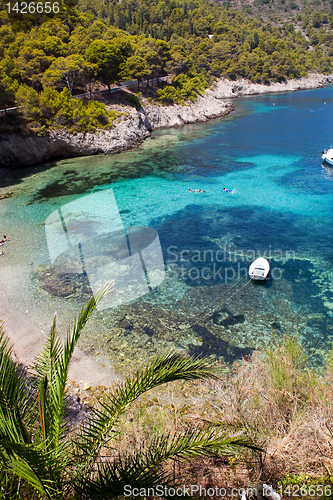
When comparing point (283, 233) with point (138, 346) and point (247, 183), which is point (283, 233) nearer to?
point (247, 183)

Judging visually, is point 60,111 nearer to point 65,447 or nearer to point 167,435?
point 167,435

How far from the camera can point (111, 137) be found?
4569 cm

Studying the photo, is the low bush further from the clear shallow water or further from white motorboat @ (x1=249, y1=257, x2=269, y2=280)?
white motorboat @ (x1=249, y1=257, x2=269, y2=280)

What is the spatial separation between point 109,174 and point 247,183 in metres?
16.4

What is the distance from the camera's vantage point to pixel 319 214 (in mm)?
27562

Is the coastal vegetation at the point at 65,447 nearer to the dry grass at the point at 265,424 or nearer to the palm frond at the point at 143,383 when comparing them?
the palm frond at the point at 143,383

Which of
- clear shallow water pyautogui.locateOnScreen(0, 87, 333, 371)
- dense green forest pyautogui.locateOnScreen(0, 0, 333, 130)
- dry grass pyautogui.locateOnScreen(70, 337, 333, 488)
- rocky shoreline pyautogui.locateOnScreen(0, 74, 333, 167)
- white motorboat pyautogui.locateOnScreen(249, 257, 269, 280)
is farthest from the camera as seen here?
dense green forest pyautogui.locateOnScreen(0, 0, 333, 130)

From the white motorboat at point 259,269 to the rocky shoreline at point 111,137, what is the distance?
33.1 meters

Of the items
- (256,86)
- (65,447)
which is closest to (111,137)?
(65,447)

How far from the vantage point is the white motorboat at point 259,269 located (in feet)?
60.5

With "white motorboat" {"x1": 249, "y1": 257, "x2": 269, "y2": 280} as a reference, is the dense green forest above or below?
above

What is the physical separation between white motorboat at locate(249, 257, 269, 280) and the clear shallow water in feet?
1.89

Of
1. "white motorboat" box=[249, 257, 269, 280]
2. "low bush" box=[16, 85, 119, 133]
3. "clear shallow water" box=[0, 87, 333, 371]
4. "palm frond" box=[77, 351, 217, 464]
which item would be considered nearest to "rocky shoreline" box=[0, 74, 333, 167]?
"low bush" box=[16, 85, 119, 133]

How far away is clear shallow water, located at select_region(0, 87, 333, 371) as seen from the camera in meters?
15.6
